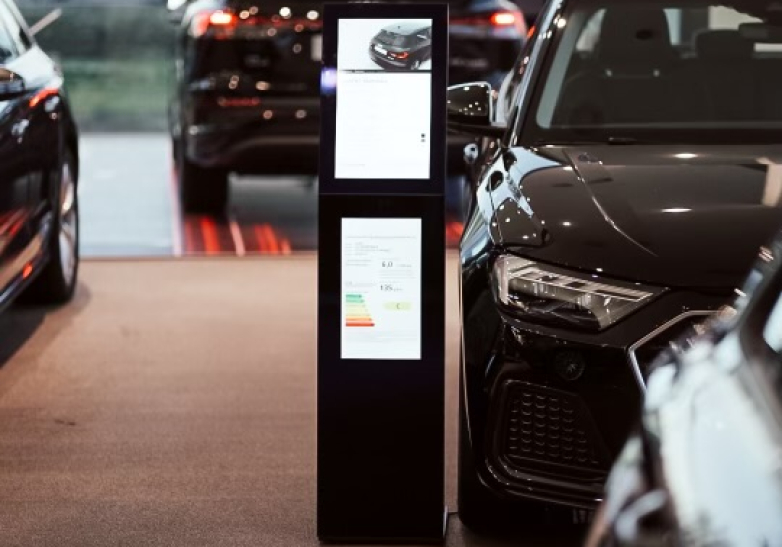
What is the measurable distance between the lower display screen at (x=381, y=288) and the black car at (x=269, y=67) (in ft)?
17.4

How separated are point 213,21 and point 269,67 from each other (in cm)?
39

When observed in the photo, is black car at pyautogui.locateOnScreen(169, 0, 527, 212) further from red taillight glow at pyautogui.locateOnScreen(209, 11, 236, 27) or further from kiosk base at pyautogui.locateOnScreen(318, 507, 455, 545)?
kiosk base at pyautogui.locateOnScreen(318, 507, 455, 545)

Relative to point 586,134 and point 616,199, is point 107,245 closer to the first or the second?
point 586,134

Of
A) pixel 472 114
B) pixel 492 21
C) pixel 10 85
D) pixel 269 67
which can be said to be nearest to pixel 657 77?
pixel 472 114

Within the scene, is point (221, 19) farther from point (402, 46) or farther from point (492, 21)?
point (402, 46)

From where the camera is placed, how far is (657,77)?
535 centimetres

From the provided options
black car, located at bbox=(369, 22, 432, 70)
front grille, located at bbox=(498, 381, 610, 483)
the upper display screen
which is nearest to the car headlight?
front grille, located at bbox=(498, 381, 610, 483)

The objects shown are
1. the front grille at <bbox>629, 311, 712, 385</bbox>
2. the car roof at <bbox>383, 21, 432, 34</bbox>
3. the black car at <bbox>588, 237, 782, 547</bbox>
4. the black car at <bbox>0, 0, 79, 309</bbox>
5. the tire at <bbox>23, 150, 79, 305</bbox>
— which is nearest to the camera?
the black car at <bbox>588, 237, 782, 547</bbox>

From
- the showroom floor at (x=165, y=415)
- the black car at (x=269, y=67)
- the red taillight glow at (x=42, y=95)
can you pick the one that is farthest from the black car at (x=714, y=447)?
the black car at (x=269, y=67)

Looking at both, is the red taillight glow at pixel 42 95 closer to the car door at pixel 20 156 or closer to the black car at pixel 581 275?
the car door at pixel 20 156

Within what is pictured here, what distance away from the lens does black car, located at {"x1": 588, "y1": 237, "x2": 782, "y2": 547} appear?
1.64 m

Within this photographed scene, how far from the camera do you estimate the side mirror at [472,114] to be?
16.8 ft

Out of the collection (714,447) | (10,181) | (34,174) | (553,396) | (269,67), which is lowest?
(269,67)

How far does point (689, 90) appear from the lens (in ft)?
17.4
